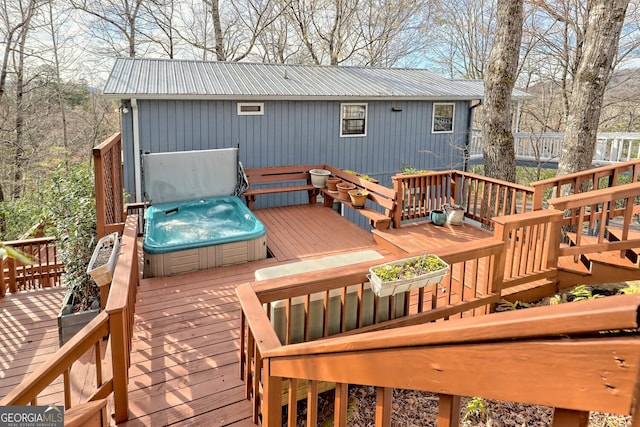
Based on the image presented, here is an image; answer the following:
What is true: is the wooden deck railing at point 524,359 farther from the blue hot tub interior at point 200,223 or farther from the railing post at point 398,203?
the railing post at point 398,203

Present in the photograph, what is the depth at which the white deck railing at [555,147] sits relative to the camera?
11.2 meters

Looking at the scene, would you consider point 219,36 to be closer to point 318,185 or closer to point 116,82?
point 116,82

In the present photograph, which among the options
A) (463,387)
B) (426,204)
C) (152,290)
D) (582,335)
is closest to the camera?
(582,335)

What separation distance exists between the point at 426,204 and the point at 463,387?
6.55 metres

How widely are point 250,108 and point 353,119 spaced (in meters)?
2.46

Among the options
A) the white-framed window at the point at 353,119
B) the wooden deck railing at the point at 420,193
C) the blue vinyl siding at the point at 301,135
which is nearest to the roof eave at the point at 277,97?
the blue vinyl siding at the point at 301,135

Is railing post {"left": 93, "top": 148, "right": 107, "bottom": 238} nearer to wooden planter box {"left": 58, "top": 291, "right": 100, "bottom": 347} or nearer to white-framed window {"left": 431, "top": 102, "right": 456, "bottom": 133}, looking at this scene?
wooden planter box {"left": 58, "top": 291, "right": 100, "bottom": 347}

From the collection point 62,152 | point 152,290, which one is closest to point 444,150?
point 152,290

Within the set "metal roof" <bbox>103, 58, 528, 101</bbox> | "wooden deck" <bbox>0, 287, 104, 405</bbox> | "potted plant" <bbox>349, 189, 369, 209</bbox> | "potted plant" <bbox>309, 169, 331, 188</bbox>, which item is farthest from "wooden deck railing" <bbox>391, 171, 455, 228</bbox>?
"wooden deck" <bbox>0, 287, 104, 405</bbox>

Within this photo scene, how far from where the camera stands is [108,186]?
4957mm

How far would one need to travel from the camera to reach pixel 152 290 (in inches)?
191
